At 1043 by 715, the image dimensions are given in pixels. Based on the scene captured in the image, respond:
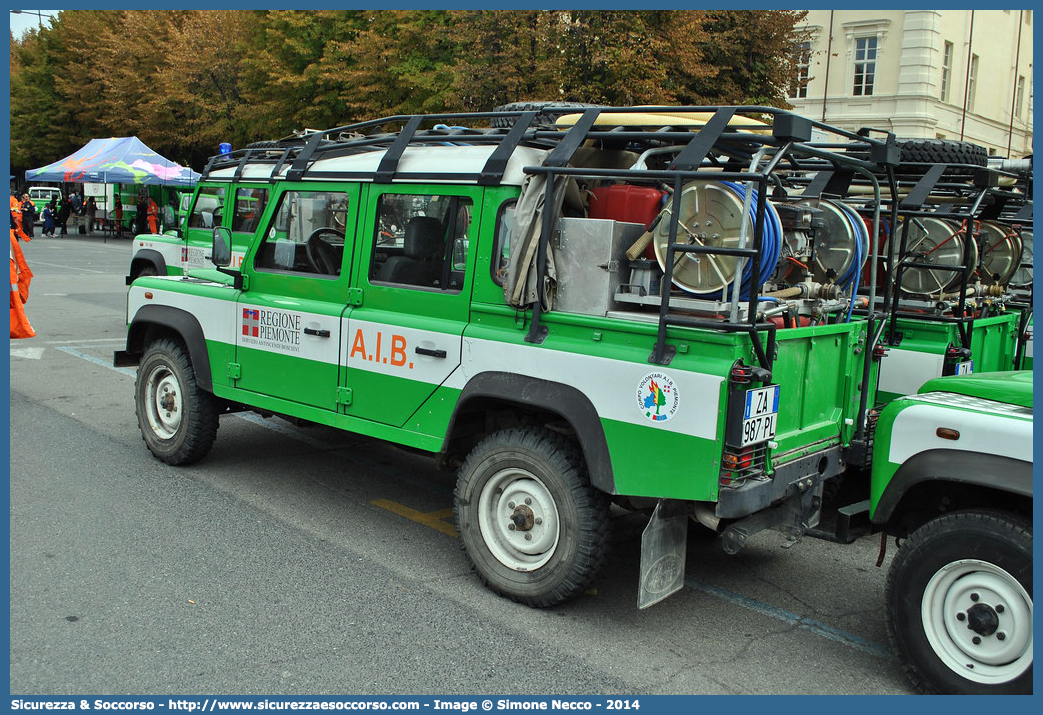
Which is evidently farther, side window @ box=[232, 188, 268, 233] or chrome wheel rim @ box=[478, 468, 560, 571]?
side window @ box=[232, 188, 268, 233]

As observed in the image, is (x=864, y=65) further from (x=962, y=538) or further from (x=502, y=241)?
(x=962, y=538)

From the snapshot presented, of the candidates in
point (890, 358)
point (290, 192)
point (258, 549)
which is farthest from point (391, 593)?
point (890, 358)

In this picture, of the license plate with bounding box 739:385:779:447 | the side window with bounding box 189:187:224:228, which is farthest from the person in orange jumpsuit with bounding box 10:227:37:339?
the license plate with bounding box 739:385:779:447

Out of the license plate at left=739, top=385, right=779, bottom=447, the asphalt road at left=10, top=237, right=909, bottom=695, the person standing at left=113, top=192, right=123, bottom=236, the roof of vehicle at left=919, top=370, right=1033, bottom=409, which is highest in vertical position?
the person standing at left=113, top=192, right=123, bottom=236

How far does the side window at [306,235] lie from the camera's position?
5691mm

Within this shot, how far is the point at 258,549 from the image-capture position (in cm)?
525

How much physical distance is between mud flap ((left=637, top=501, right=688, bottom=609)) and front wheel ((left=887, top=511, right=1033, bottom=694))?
94 cm

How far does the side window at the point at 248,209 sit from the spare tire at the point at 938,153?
485cm

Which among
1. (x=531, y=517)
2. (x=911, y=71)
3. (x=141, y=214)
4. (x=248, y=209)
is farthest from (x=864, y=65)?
(x=531, y=517)

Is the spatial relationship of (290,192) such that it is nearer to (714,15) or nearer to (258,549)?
(258,549)

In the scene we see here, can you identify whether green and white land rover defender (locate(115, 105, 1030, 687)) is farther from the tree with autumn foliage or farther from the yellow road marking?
the tree with autumn foliage

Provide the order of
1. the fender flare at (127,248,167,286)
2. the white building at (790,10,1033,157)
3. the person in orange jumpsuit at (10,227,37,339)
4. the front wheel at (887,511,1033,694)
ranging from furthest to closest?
the white building at (790,10,1033,157) → the fender flare at (127,248,167,286) → the person in orange jumpsuit at (10,227,37,339) → the front wheel at (887,511,1033,694)

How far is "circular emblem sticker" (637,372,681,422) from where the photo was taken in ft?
13.5

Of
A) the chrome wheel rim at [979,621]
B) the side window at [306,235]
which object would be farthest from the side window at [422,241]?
the chrome wheel rim at [979,621]
